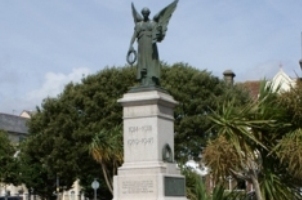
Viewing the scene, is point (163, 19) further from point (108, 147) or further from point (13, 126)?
point (13, 126)

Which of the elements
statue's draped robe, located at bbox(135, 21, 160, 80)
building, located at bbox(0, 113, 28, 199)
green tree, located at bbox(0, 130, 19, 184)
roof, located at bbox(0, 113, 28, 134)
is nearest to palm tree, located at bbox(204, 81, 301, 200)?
statue's draped robe, located at bbox(135, 21, 160, 80)

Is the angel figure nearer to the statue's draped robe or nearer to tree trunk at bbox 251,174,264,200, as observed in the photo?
the statue's draped robe

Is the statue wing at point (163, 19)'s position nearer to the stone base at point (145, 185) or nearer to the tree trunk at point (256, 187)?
the stone base at point (145, 185)

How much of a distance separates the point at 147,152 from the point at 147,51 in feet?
9.54

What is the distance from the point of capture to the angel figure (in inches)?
776

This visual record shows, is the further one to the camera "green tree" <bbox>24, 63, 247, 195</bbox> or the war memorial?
"green tree" <bbox>24, 63, 247, 195</bbox>

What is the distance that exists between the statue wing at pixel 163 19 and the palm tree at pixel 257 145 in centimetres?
518

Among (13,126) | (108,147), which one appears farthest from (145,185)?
(13,126)

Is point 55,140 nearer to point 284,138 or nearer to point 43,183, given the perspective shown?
point 43,183

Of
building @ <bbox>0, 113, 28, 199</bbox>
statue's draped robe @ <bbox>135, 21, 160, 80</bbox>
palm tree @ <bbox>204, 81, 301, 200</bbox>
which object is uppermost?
building @ <bbox>0, 113, 28, 199</bbox>

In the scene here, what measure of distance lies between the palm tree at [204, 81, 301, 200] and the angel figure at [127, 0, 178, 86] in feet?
16.6

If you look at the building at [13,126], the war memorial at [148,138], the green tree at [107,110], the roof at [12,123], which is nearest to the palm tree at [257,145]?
the war memorial at [148,138]

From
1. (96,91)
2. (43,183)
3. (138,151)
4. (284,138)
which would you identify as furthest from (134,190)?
(43,183)

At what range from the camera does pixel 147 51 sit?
64.8 feet
